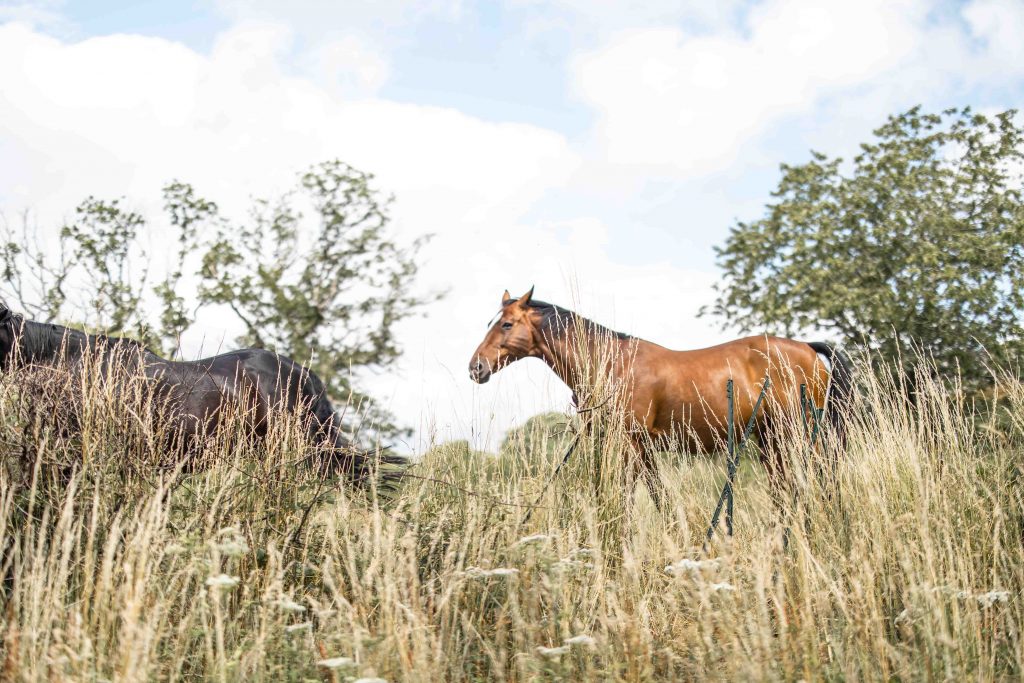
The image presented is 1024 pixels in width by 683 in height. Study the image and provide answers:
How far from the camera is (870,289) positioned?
1573 centimetres

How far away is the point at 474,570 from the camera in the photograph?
3.54 m

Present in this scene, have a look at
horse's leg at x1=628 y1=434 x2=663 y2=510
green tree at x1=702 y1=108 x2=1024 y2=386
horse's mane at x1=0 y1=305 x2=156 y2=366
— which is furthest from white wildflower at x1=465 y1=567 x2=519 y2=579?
green tree at x1=702 y1=108 x2=1024 y2=386

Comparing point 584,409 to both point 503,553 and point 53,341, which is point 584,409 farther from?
point 53,341

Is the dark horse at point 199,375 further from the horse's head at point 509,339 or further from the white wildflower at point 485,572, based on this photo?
the white wildflower at point 485,572

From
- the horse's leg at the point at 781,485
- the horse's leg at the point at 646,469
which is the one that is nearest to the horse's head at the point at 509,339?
the horse's leg at the point at 646,469

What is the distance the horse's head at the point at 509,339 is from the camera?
288 inches

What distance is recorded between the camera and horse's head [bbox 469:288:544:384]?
24.0 feet

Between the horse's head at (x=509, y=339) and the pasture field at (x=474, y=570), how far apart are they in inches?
87.1

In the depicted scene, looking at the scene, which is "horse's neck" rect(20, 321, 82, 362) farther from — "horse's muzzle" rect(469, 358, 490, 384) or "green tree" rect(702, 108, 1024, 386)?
"green tree" rect(702, 108, 1024, 386)

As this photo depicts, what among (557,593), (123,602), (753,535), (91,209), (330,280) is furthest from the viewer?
(330,280)

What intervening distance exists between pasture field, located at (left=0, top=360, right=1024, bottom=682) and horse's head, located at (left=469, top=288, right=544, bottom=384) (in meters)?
2.21

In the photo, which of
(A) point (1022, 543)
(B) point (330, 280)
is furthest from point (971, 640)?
(B) point (330, 280)

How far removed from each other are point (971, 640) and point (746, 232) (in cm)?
1426

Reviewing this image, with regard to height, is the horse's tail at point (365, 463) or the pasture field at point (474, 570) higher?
the horse's tail at point (365, 463)
